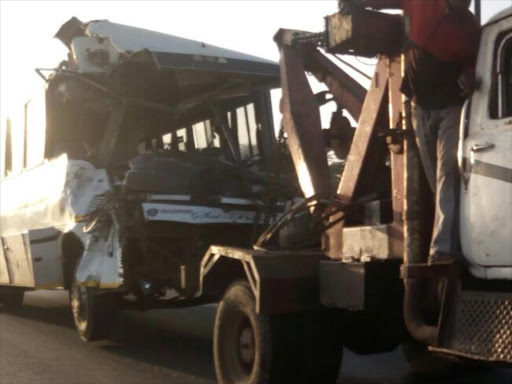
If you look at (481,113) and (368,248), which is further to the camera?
(368,248)

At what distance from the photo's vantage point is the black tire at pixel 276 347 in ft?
19.2

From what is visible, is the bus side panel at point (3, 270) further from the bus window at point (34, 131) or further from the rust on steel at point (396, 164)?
the rust on steel at point (396, 164)

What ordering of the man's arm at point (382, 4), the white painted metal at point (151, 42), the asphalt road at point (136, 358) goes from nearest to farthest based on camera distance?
1. the man's arm at point (382, 4)
2. the asphalt road at point (136, 358)
3. the white painted metal at point (151, 42)

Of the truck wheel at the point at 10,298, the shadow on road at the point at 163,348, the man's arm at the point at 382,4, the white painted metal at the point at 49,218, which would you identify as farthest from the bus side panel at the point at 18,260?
the man's arm at the point at 382,4

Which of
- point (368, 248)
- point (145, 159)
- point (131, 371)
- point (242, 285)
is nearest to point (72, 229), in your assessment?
point (145, 159)

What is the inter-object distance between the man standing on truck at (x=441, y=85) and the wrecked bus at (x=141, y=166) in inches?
123

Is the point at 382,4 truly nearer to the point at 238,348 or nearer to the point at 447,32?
the point at 447,32

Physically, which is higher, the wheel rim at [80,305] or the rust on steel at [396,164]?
the rust on steel at [396,164]

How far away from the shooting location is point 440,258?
477 centimetres

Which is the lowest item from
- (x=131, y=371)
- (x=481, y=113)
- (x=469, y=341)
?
(x=131, y=371)

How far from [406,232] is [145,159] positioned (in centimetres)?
436

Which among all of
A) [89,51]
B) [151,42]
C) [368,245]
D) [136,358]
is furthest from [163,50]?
[368,245]

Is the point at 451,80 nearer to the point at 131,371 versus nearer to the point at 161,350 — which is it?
the point at 131,371

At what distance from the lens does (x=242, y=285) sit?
624 cm
